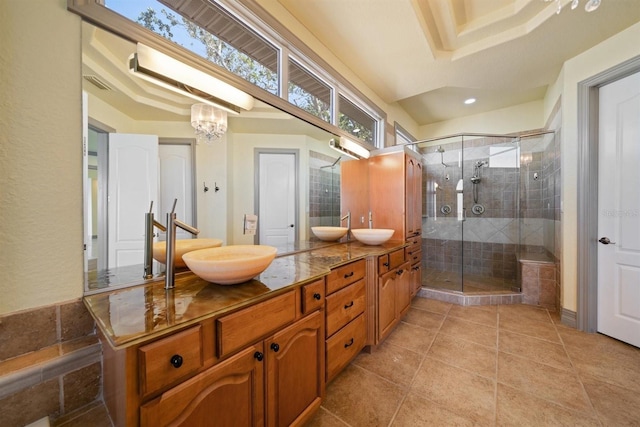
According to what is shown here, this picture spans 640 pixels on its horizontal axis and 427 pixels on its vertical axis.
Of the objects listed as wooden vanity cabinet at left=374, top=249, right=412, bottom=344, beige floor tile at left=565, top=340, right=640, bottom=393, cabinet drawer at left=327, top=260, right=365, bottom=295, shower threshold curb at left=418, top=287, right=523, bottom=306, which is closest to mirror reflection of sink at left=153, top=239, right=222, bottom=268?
cabinet drawer at left=327, top=260, right=365, bottom=295

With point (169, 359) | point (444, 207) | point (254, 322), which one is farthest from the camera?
point (444, 207)

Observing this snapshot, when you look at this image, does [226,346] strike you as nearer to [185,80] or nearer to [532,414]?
[185,80]

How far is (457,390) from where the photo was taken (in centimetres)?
147

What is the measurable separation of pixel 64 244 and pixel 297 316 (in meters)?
0.97

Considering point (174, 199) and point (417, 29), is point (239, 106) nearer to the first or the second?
point (174, 199)

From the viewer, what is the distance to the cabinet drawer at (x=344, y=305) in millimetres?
1398

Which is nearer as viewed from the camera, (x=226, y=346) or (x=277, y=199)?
(x=226, y=346)

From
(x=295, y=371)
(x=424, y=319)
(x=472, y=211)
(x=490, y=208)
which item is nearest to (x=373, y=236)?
(x=424, y=319)

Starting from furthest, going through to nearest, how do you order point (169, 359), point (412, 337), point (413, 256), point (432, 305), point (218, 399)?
point (432, 305) → point (413, 256) → point (412, 337) → point (218, 399) → point (169, 359)

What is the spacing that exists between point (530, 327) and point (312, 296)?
2410 millimetres

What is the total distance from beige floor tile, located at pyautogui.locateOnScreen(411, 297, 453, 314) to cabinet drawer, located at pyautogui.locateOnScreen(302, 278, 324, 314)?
6.56ft

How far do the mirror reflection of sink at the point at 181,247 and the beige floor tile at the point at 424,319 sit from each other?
6.79 feet

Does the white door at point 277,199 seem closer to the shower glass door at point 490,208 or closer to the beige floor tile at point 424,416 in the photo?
the beige floor tile at point 424,416

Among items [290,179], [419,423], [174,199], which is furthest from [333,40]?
[419,423]
